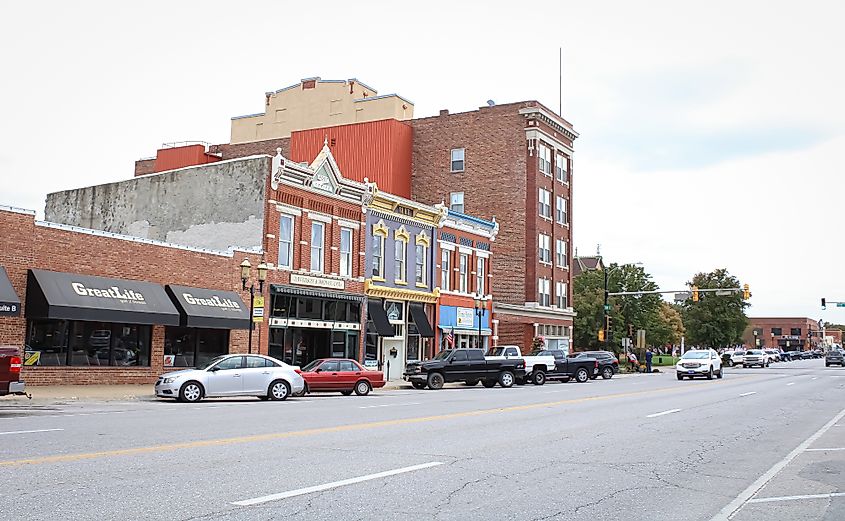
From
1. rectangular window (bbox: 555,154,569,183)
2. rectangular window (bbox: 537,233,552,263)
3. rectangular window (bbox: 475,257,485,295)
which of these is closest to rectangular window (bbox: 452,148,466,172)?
rectangular window (bbox: 555,154,569,183)

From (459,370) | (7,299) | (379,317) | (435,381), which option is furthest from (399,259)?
(7,299)

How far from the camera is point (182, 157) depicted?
55.7 metres

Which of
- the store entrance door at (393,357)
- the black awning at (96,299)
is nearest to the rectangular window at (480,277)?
the store entrance door at (393,357)

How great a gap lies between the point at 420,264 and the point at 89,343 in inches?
798

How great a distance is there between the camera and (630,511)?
337 inches

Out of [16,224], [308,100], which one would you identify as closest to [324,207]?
[16,224]

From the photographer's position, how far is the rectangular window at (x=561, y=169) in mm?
60422

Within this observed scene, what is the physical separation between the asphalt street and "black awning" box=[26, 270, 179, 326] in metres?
7.26

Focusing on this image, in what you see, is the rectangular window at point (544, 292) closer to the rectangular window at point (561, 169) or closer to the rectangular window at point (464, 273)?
the rectangular window at point (561, 169)

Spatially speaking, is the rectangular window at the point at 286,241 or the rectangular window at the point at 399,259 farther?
the rectangular window at the point at 399,259

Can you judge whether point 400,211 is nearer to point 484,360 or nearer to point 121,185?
point 484,360

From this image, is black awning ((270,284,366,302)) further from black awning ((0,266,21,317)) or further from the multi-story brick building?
the multi-story brick building

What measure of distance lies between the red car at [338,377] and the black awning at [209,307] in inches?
170

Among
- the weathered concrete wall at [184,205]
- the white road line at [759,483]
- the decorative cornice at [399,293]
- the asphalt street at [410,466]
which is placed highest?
the weathered concrete wall at [184,205]
